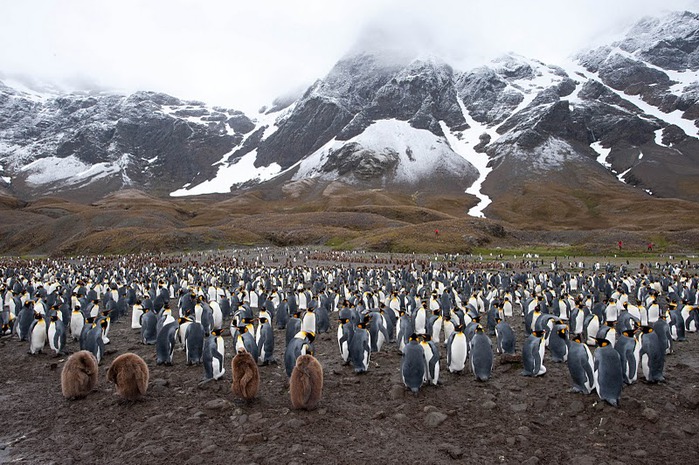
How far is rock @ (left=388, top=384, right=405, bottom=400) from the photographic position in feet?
26.8

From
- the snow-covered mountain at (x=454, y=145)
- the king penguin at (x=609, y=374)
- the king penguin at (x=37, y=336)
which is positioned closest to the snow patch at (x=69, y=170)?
the snow-covered mountain at (x=454, y=145)

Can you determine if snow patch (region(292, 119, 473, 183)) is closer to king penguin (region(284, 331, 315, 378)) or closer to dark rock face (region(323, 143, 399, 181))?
dark rock face (region(323, 143, 399, 181))

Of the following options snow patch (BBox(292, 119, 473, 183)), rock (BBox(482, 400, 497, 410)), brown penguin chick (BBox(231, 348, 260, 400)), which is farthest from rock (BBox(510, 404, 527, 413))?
snow patch (BBox(292, 119, 473, 183))

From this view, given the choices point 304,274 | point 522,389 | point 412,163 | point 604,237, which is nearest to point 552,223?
point 604,237

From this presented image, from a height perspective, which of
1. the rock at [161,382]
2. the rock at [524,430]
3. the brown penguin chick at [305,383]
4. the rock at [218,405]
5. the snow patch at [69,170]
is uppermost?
the snow patch at [69,170]

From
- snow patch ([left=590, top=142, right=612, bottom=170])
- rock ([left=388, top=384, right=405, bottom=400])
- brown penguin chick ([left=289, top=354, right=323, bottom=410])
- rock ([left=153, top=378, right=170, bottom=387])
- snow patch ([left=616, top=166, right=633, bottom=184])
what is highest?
snow patch ([left=590, top=142, right=612, bottom=170])

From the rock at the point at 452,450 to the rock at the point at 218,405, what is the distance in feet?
12.1

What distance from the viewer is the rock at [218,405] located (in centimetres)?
765

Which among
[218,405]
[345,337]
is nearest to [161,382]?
[218,405]

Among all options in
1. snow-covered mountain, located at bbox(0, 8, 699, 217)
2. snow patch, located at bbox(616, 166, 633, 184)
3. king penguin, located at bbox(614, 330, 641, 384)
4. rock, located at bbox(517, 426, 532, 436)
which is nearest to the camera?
rock, located at bbox(517, 426, 532, 436)

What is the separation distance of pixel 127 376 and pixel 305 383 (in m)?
3.21

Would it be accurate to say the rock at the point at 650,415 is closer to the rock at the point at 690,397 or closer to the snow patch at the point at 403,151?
→ the rock at the point at 690,397

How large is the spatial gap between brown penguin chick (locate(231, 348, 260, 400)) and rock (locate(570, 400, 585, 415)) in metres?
5.42

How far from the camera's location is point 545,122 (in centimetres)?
14838
